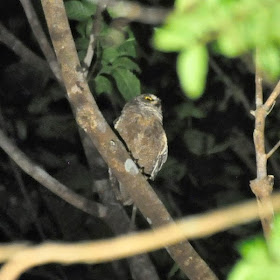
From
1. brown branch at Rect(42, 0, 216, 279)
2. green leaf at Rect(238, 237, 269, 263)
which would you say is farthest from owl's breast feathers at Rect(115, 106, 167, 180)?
green leaf at Rect(238, 237, 269, 263)

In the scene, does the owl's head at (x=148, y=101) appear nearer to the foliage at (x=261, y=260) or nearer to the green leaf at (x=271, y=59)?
the green leaf at (x=271, y=59)

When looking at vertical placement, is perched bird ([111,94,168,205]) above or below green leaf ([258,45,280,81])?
above

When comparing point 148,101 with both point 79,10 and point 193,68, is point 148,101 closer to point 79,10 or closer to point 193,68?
point 79,10

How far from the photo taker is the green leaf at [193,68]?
75cm

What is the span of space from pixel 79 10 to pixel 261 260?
7.26ft

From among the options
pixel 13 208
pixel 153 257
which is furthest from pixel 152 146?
pixel 13 208

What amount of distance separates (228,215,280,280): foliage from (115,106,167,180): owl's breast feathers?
2.40 meters

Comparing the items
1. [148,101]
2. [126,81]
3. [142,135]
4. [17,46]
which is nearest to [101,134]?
[126,81]

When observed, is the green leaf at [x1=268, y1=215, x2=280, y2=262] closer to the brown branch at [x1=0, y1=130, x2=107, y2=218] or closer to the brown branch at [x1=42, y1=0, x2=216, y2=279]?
the brown branch at [x1=42, y1=0, x2=216, y2=279]

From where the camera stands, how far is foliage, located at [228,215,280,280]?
0.74m

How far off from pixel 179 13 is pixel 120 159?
144 cm

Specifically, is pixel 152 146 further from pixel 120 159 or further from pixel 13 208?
pixel 13 208

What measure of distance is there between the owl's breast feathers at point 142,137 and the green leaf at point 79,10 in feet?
1.79

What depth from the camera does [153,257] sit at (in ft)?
12.7
